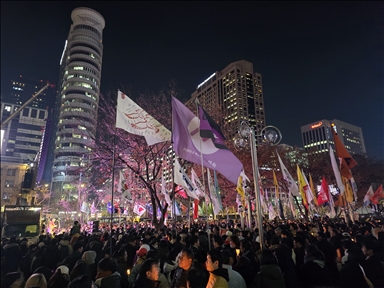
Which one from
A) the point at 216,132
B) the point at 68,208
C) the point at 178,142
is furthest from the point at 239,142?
the point at 68,208

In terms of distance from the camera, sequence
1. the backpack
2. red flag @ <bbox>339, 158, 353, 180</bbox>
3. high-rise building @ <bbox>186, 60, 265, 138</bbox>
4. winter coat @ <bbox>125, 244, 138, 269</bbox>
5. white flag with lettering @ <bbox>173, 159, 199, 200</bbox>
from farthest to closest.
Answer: high-rise building @ <bbox>186, 60, 265, 138</bbox>
red flag @ <bbox>339, 158, 353, 180</bbox>
white flag with lettering @ <bbox>173, 159, 199, 200</bbox>
winter coat @ <bbox>125, 244, 138, 269</bbox>
the backpack

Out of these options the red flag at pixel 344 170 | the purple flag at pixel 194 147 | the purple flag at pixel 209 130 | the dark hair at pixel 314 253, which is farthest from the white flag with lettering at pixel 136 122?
the red flag at pixel 344 170

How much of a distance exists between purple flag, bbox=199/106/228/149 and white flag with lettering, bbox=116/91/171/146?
6.00ft

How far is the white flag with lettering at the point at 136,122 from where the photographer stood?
867cm

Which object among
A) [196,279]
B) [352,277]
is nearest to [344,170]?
[352,277]

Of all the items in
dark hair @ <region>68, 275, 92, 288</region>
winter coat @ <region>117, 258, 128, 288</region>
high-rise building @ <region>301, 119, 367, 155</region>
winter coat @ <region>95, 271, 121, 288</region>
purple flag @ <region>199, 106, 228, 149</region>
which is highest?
high-rise building @ <region>301, 119, 367, 155</region>

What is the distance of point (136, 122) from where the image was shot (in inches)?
353

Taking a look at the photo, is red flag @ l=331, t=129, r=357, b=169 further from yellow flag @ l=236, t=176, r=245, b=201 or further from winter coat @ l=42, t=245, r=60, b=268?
winter coat @ l=42, t=245, r=60, b=268

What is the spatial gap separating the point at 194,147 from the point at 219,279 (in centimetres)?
430

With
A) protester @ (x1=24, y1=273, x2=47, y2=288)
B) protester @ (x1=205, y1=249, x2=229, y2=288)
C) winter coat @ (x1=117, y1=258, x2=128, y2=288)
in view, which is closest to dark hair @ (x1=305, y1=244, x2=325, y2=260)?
protester @ (x1=205, y1=249, x2=229, y2=288)

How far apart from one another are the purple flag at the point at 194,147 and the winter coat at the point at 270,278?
3.15 m

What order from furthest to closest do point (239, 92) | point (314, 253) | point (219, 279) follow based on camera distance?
point (239, 92) → point (314, 253) → point (219, 279)

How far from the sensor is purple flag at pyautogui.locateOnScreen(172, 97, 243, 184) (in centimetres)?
774

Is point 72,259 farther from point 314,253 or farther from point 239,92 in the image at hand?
point 239,92
